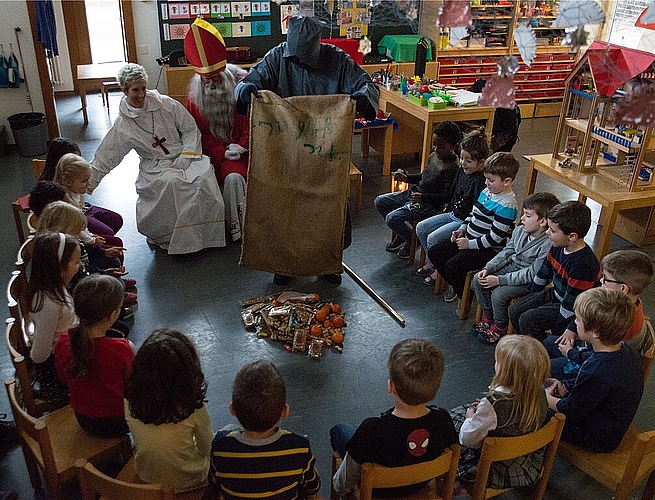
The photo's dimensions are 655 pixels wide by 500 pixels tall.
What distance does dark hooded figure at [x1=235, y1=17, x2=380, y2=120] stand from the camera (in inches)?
148

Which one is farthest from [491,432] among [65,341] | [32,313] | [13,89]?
[13,89]

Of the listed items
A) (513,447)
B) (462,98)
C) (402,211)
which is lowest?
(402,211)

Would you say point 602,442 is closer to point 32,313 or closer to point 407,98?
point 32,313

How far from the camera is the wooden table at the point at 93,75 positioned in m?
7.41

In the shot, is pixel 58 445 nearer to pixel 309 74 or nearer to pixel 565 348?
pixel 565 348

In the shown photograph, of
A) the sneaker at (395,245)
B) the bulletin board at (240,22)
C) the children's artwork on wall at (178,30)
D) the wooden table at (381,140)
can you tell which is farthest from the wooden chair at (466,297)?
the children's artwork on wall at (178,30)

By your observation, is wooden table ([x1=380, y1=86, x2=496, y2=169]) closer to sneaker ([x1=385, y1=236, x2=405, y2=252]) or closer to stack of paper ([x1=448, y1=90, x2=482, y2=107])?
stack of paper ([x1=448, y1=90, x2=482, y2=107])

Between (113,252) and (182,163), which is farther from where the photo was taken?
(182,163)

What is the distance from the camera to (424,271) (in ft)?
13.8

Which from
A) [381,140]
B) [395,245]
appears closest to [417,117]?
[381,140]

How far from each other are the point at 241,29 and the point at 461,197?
197 inches

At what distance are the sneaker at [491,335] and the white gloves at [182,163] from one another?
7.71 feet

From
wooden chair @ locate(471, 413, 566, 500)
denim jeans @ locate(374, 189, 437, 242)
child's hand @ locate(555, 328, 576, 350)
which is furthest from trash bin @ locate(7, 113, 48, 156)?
wooden chair @ locate(471, 413, 566, 500)

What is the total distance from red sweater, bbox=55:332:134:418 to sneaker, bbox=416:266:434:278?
2366 millimetres
